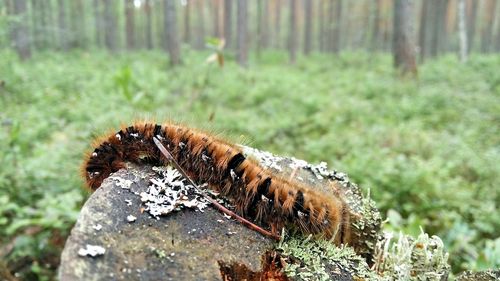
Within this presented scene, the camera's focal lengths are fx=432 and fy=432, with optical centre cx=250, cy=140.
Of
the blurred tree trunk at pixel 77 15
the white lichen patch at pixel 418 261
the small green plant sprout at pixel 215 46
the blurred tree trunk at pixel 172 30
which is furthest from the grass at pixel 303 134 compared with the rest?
the blurred tree trunk at pixel 77 15

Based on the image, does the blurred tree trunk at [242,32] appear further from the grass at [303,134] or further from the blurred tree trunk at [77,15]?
the blurred tree trunk at [77,15]

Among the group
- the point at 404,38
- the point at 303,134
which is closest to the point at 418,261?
the point at 303,134

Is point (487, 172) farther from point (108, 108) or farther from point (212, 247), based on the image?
point (108, 108)

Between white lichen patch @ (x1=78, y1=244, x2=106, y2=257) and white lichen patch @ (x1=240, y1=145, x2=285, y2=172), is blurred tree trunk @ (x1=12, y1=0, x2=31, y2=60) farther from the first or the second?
white lichen patch @ (x1=78, y1=244, x2=106, y2=257)

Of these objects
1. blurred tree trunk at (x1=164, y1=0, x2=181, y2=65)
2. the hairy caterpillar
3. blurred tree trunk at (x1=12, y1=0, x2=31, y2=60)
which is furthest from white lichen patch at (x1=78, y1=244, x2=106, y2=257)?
blurred tree trunk at (x1=164, y1=0, x2=181, y2=65)

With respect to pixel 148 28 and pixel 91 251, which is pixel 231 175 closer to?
pixel 91 251
